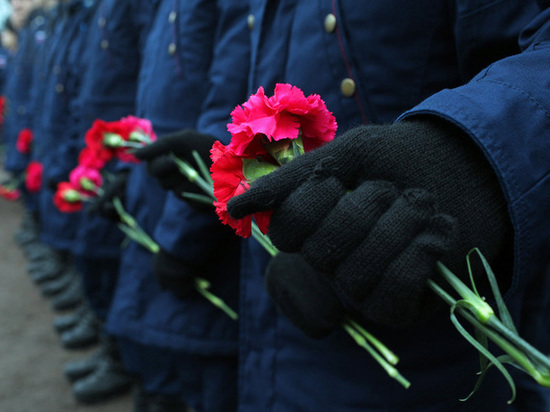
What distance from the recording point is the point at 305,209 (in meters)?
0.53

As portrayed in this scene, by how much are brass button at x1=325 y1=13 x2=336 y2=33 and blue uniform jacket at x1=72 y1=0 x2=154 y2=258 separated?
55.5 inches

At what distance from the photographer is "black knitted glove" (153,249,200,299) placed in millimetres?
1407

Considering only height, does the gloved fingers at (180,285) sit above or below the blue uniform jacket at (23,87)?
above

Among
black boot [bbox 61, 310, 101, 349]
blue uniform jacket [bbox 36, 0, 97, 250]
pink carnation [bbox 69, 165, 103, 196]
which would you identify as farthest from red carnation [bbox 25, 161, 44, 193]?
pink carnation [bbox 69, 165, 103, 196]

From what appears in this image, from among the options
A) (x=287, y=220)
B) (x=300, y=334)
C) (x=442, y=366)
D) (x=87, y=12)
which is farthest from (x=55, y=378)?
(x=287, y=220)

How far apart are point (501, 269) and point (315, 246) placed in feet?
0.91

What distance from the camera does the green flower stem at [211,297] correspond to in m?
1.44

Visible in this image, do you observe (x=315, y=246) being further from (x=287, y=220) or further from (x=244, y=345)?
(x=244, y=345)

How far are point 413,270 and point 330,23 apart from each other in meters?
0.52

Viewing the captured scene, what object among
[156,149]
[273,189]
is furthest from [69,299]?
[273,189]

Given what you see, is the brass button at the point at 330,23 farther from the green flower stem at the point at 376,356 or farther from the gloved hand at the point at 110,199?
the gloved hand at the point at 110,199

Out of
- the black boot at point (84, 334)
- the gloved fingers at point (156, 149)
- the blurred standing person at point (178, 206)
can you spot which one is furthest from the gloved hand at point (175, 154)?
the black boot at point (84, 334)

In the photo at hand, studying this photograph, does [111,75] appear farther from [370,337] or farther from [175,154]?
[370,337]

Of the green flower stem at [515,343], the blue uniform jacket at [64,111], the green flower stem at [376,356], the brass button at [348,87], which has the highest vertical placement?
the brass button at [348,87]
